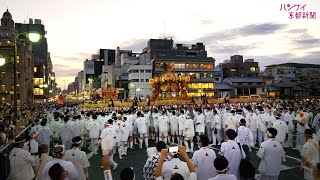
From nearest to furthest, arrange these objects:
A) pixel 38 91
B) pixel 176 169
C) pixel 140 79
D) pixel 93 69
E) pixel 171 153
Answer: pixel 171 153, pixel 176 169, pixel 38 91, pixel 140 79, pixel 93 69

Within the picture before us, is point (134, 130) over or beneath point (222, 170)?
beneath

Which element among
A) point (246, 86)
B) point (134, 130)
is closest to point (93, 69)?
point (246, 86)

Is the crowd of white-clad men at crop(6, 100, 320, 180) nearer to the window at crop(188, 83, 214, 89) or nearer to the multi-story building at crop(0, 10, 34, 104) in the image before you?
the multi-story building at crop(0, 10, 34, 104)

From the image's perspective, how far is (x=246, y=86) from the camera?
2837 inches

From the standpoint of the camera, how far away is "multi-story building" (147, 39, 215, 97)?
7775cm

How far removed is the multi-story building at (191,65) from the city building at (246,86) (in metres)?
7.17

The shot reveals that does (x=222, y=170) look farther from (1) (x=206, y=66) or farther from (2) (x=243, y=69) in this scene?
(2) (x=243, y=69)

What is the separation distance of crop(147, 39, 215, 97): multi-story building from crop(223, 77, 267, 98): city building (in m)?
7.17

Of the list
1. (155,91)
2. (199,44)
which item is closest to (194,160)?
(155,91)

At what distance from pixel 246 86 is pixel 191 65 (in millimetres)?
17003

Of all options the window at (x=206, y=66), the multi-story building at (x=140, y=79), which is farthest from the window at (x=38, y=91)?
the window at (x=206, y=66)

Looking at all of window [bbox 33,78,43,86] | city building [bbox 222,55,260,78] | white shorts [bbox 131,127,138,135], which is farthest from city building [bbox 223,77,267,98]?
A: white shorts [bbox 131,127,138,135]

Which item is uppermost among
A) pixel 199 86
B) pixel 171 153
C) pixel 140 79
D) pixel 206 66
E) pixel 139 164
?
pixel 206 66

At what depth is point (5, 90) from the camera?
61438 mm
